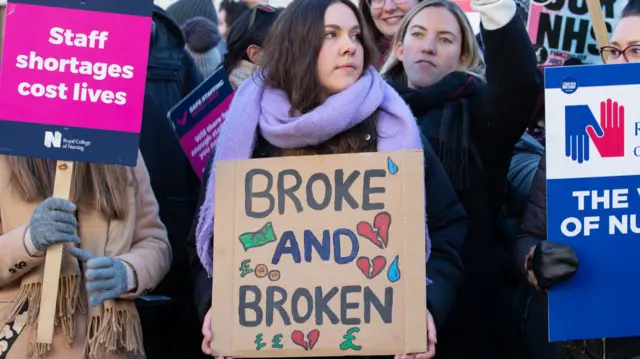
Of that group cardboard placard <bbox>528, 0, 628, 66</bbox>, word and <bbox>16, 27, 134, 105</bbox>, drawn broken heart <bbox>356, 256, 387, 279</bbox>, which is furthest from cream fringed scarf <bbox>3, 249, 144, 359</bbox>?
cardboard placard <bbox>528, 0, 628, 66</bbox>

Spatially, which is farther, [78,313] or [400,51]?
[400,51]

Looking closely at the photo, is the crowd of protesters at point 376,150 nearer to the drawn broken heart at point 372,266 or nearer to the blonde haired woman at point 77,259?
the blonde haired woman at point 77,259

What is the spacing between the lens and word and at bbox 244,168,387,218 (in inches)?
139

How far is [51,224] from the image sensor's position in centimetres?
370

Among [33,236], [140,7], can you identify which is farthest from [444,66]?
[33,236]

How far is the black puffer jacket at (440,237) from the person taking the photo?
3.69m

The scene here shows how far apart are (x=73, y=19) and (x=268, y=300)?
1.24 m

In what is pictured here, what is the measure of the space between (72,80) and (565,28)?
2243 mm

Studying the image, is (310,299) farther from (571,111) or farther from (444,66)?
(444,66)

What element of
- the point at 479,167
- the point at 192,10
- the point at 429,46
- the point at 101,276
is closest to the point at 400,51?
the point at 429,46

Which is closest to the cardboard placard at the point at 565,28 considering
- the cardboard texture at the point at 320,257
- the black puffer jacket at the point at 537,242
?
the black puffer jacket at the point at 537,242

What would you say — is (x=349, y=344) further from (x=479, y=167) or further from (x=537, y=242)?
(x=479, y=167)

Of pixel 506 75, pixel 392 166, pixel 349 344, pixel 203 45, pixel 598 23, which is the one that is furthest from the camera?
pixel 203 45

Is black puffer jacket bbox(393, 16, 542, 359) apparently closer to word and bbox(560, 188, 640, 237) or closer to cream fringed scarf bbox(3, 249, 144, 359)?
word and bbox(560, 188, 640, 237)
